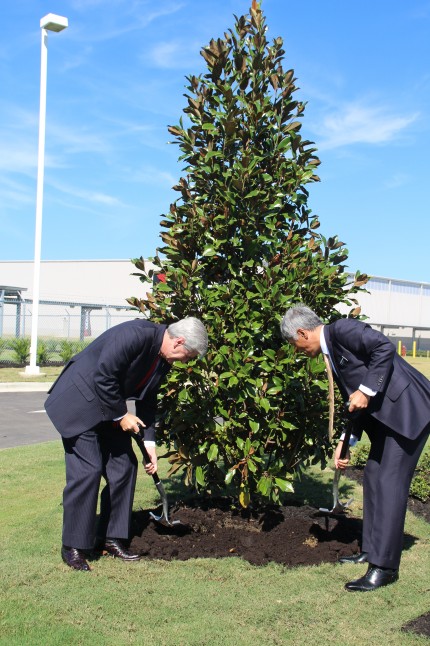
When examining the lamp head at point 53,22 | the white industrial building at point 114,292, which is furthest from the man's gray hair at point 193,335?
the white industrial building at point 114,292

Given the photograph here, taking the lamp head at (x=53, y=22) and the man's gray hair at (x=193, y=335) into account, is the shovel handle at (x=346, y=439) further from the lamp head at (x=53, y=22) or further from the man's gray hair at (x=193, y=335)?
the lamp head at (x=53, y=22)

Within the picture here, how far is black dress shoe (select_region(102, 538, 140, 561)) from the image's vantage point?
4.80 metres

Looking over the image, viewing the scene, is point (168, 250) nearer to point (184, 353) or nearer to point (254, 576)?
point (184, 353)

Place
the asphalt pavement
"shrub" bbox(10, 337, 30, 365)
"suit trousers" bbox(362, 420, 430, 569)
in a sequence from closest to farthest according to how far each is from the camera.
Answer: "suit trousers" bbox(362, 420, 430, 569) → the asphalt pavement → "shrub" bbox(10, 337, 30, 365)

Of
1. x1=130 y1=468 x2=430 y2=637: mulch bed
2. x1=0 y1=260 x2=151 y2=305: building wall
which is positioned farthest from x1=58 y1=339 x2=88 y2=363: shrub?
x1=130 y1=468 x2=430 y2=637: mulch bed

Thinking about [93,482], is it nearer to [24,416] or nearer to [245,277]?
[245,277]

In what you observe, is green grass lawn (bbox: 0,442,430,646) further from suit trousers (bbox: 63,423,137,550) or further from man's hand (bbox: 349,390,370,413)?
man's hand (bbox: 349,390,370,413)

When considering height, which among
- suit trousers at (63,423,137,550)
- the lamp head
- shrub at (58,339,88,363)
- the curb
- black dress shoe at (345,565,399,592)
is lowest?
the curb

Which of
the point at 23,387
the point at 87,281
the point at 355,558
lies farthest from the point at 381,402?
the point at 87,281

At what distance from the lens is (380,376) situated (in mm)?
4258

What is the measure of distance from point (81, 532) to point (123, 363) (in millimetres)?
1179

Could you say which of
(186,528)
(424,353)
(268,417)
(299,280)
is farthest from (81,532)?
(424,353)

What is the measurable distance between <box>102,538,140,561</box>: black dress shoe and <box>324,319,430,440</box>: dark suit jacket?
1926 mm

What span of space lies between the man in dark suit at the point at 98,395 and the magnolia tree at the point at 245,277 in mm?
485
